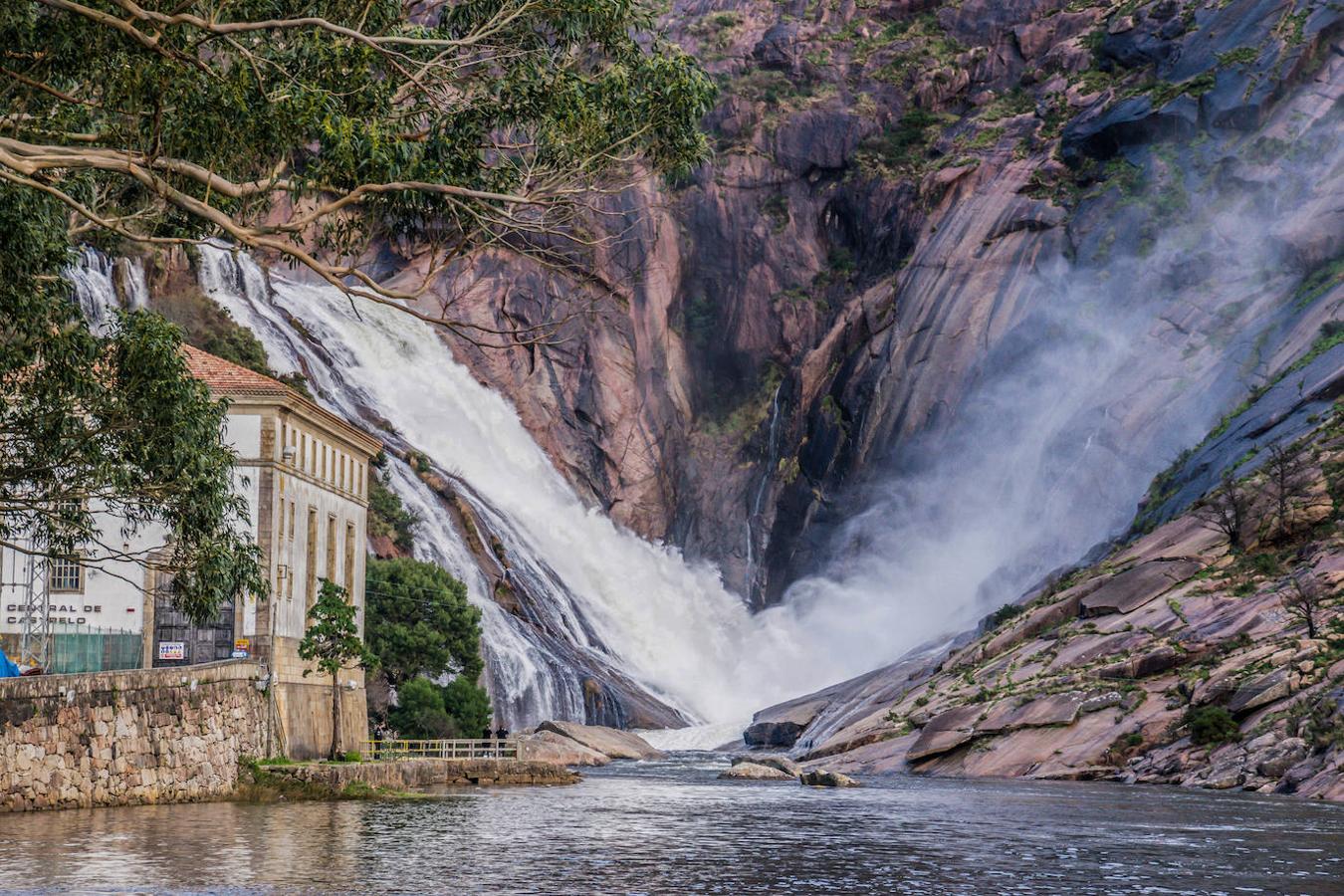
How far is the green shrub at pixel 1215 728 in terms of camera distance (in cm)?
4856

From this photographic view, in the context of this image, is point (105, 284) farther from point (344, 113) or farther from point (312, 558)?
point (344, 113)

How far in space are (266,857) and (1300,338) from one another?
215 feet

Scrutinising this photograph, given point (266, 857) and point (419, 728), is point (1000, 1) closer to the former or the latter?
point (419, 728)

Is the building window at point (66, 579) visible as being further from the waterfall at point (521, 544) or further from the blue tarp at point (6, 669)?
the waterfall at point (521, 544)

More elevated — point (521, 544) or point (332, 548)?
point (521, 544)

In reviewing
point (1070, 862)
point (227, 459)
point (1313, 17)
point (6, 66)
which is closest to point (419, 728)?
point (227, 459)

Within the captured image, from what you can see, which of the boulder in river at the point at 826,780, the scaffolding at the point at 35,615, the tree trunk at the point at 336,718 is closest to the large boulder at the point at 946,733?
the boulder in river at the point at 826,780

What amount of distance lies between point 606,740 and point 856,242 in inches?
2269

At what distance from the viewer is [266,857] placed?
27.9 metres

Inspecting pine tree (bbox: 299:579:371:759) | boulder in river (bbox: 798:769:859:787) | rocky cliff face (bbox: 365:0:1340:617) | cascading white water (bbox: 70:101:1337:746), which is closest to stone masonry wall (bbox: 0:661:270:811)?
pine tree (bbox: 299:579:371:759)

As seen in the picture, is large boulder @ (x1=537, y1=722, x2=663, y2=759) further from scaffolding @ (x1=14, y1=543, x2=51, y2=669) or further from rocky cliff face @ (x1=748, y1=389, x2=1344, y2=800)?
scaffolding @ (x1=14, y1=543, x2=51, y2=669)

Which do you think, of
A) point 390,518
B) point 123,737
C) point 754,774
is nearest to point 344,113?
point 123,737

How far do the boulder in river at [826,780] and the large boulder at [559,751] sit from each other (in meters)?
13.8

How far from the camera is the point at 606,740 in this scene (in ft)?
241
